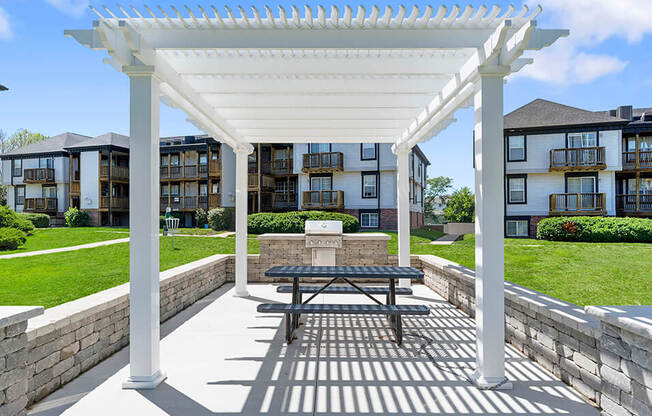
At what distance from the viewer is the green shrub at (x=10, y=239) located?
39.8 feet

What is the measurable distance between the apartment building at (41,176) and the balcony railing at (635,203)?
3965 centimetres

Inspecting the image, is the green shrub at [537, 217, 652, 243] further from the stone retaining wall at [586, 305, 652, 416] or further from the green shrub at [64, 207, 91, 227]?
the green shrub at [64, 207, 91, 227]

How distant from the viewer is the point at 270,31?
3.35 m

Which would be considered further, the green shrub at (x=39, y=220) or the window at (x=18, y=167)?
the window at (x=18, y=167)

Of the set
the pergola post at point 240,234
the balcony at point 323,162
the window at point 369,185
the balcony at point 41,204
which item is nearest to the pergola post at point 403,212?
the pergola post at point 240,234

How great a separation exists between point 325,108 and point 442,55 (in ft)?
7.09

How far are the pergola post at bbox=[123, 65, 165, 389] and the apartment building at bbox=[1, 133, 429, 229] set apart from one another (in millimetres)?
17897

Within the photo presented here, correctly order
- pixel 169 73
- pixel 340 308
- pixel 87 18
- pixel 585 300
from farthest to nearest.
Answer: pixel 585 300
pixel 340 308
pixel 169 73
pixel 87 18

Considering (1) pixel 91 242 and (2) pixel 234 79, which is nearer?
(2) pixel 234 79

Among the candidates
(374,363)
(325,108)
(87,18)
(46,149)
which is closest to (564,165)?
(325,108)

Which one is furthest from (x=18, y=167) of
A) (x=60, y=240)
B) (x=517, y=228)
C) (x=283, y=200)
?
(x=517, y=228)

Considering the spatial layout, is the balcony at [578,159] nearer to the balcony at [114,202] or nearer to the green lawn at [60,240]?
the green lawn at [60,240]

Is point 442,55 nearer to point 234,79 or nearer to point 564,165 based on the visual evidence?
point 234,79

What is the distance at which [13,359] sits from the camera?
2529 millimetres
